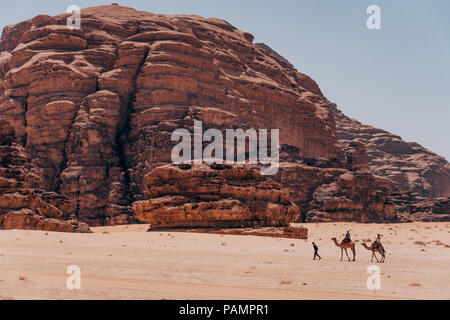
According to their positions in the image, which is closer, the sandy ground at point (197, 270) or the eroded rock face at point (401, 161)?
the sandy ground at point (197, 270)

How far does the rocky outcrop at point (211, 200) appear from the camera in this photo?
35.0 meters

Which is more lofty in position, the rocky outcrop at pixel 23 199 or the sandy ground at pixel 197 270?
the rocky outcrop at pixel 23 199

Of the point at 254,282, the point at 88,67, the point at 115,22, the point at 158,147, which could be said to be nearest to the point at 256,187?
the point at 254,282

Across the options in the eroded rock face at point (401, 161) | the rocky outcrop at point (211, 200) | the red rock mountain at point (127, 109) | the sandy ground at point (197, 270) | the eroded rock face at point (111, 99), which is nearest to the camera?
the sandy ground at point (197, 270)

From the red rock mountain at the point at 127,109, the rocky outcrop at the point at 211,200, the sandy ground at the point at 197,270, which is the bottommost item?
→ the sandy ground at the point at 197,270

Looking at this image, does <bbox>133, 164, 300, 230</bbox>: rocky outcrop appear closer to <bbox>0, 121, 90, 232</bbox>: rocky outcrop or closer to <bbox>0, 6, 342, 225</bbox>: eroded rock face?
<bbox>0, 121, 90, 232</bbox>: rocky outcrop

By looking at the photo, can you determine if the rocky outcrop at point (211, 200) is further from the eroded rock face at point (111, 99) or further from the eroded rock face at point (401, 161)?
the eroded rock face at point (401, 161)

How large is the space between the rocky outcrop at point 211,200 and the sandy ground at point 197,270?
20.6 feet

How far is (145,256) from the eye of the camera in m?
20.9

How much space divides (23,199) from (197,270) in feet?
81.6

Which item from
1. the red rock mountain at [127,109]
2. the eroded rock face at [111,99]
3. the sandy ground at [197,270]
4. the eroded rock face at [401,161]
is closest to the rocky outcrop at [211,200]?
the sandy ground at [197,270]

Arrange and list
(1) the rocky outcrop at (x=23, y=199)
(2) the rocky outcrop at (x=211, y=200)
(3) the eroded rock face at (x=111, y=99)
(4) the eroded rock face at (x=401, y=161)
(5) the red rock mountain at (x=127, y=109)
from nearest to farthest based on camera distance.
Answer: (2) the rocky outcrop at (x=211, y=200), (1) the rocky outcrop at (x=23, y=199), (3) the eroded rock face at (x=111, y=99), (5) the red rock mountain at (x=127, y=109), (4) the eroded rock face at (x=401, y=161)

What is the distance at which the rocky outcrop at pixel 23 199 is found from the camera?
3684cm
